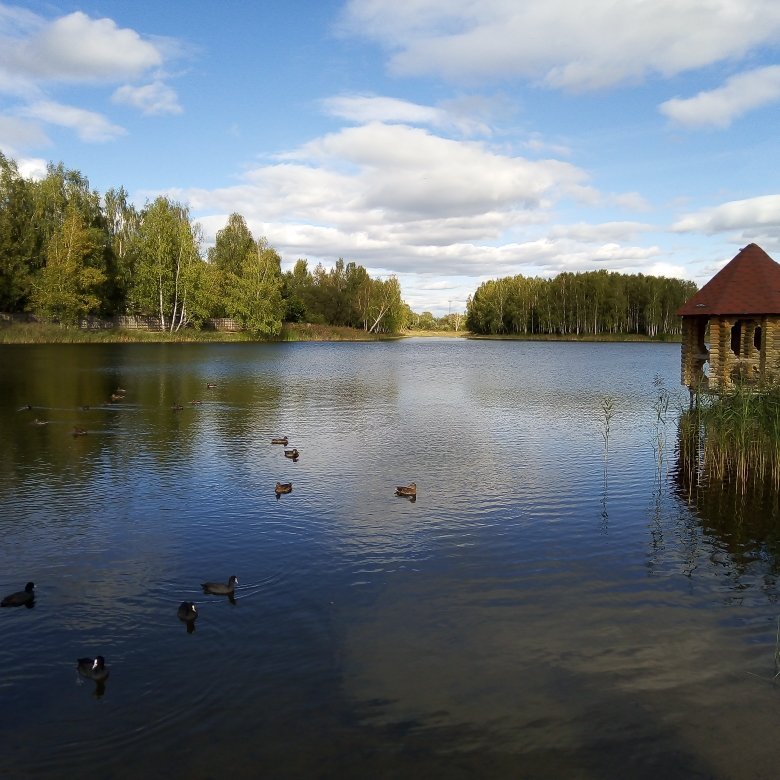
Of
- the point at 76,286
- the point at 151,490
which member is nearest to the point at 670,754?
the point at 151,490

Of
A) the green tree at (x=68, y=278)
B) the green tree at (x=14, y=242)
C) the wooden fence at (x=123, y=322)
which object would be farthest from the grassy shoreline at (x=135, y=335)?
the green tree at (x=14, y=242)

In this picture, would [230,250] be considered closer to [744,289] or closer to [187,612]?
[744,289]

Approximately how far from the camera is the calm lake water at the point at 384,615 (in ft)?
24.5

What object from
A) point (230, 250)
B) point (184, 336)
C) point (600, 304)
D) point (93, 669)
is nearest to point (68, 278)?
point (184, 336)

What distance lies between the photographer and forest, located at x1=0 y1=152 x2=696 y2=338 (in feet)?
268

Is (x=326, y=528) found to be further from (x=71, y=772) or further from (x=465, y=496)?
(x=71, y=772)

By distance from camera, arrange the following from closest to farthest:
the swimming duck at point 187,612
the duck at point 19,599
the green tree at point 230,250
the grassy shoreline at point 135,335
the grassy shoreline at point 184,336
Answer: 1. the swimming duck at point 187,612
2. the duck at point 19,599
3. the grassy shoreline at point 135,335
4. the grassy shoreline at point 184,336
5. the green tree at point 230,250

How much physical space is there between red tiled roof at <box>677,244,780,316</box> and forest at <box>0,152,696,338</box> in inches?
2853

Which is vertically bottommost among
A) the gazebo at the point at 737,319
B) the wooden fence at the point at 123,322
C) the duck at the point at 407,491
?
the duck at the point at 407,491

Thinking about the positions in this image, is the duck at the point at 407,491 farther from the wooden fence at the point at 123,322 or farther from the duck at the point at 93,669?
the wooden fence at the point at 123,322

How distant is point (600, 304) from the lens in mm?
144375

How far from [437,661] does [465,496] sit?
8.41 m

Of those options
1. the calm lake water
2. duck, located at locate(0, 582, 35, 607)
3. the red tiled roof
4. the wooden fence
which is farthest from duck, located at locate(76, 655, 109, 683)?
the wooden fence

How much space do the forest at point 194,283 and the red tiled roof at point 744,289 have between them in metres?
72.5
